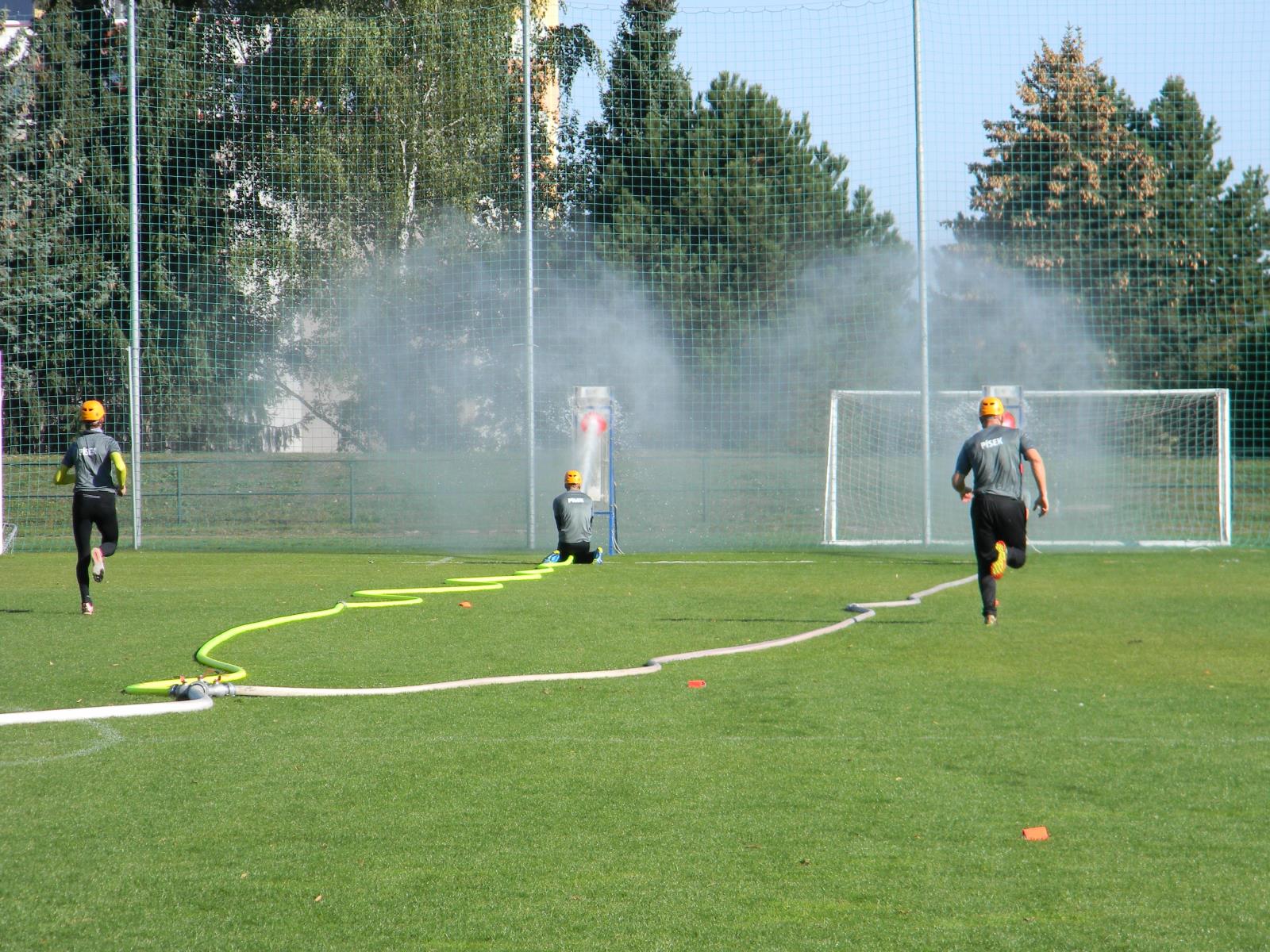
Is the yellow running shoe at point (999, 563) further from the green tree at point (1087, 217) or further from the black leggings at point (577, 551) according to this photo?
the green tree at point (1087, 217)

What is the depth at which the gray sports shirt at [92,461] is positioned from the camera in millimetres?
11656

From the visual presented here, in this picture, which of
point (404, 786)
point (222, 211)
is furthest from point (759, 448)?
point (404, 786)

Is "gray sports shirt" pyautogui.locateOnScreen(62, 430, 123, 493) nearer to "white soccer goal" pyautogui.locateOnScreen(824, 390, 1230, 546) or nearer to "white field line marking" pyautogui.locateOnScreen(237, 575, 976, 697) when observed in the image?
"white field line marking" pyautogui.locateOnScreen(237, 575, 976, 697)

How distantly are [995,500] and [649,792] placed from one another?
6070 millimetres

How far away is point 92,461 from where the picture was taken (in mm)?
11680

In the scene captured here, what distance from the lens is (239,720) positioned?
6.95m

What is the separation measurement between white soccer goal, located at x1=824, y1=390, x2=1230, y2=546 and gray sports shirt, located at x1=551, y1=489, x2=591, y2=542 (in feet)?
17.9

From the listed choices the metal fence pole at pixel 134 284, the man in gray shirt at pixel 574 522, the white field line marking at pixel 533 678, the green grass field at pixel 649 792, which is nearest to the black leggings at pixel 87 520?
the green grass field at pixel 649 792

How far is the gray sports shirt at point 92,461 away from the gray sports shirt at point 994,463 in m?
7.46

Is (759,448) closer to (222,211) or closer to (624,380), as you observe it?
(624,380)

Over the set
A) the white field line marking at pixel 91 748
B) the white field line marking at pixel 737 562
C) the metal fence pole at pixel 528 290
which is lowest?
the white field line marking at pixel 737 562

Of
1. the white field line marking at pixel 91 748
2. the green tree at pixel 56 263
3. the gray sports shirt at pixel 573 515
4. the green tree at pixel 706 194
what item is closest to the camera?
the white field line marking at pixel 91 748

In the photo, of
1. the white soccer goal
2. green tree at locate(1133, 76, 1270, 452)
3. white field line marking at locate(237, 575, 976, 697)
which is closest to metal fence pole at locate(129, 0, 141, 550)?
the white soccer goal

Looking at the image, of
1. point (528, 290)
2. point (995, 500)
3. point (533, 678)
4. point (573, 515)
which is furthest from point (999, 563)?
point (528, 290)
